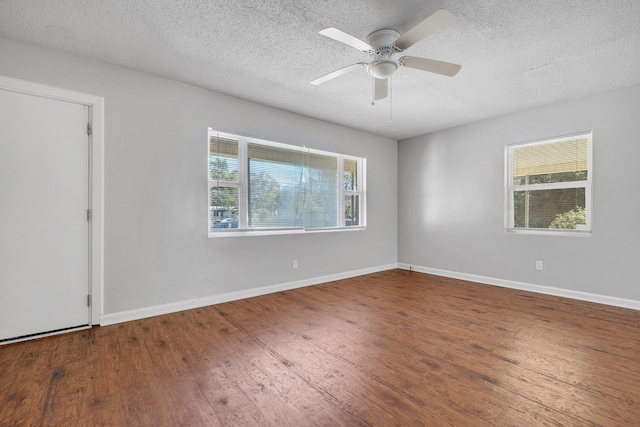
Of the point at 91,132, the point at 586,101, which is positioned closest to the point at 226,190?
the point at 91,132

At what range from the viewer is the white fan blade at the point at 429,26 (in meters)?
1.71

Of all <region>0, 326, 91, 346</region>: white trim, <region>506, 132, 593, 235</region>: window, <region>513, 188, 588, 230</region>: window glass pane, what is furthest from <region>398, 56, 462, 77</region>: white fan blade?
<region>0, 326, 91, 346</region>: white trim

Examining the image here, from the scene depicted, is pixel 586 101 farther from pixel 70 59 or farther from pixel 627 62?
pixel 70 59

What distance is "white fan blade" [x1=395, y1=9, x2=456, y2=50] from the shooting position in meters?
1.71

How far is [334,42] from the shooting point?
2479 mm

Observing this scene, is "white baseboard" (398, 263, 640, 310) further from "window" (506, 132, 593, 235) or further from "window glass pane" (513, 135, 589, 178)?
"window glass pane" (513, 135, 589, 178)

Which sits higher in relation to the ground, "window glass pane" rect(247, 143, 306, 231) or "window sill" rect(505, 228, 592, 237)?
"window glass pane" rect(247, 143, 306, 231)

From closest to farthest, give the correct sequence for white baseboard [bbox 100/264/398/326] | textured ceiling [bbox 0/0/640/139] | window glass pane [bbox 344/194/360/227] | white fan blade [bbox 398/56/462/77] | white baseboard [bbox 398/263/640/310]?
textured ceiling [bbox 0/0/640/139], white fan blade [bbox 398/56/462/77], white baseboard [bbox 100/264/398/326], white baseboard [bbox 398/263/640/310], window glass pane [bbox 344/194/360/227]

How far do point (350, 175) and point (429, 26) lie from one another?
335 cm

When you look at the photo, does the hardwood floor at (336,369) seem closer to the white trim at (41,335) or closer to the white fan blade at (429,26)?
the white trim at (41,335)

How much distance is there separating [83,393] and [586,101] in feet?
18.5

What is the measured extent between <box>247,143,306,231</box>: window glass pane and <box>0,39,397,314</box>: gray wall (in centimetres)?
21

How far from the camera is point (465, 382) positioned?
1.86 m

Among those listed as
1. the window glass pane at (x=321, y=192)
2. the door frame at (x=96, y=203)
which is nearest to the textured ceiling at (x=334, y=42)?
the door frame at (x=96, y=203)
